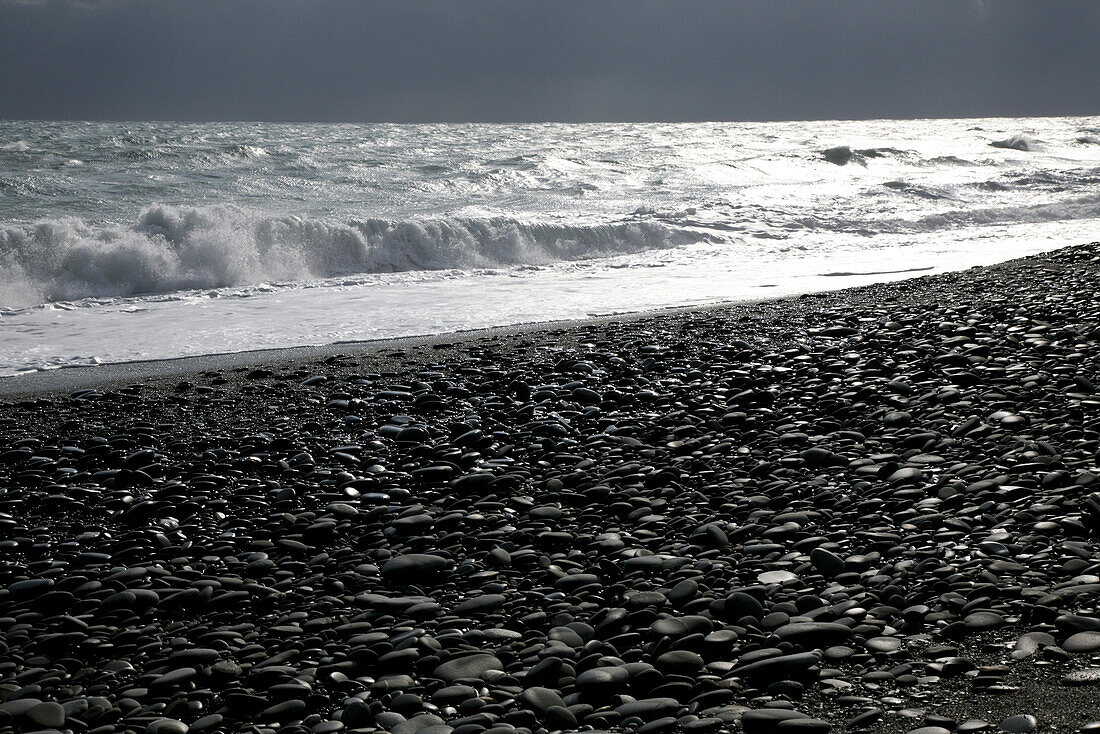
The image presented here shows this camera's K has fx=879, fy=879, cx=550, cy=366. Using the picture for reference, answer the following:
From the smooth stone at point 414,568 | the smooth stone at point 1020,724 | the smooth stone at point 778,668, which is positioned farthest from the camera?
the smooth stone at point 414,568

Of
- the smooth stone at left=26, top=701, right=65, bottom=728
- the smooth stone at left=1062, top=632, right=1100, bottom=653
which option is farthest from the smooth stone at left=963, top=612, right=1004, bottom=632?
the smooth stone at left=26, top=701, right=65, bottom=728

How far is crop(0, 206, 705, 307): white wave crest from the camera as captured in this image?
10.7 metres

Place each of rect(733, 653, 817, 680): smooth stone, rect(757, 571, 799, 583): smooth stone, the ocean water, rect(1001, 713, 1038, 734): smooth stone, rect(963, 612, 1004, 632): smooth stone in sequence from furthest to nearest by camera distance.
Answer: the ocean water
rect(757, 571, 799, 583): smooth stone
rect(963, 612, 1004, 632): smooth stone
rect(733, 653, 817, 680): smooth stone
rect(1001, 713, 1038, 734): smooth stone

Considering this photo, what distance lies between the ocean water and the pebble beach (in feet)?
9.32

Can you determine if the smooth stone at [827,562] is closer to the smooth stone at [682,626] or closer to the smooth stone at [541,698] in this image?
the smooth stone at [682,626]

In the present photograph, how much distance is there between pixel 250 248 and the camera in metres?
11.9

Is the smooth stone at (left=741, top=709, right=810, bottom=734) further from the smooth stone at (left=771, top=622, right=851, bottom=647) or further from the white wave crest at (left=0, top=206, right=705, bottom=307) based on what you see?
the white wave crest at (left=0, top=206, right=705, bottom=307)

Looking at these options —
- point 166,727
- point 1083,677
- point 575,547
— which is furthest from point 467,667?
point 1083,677

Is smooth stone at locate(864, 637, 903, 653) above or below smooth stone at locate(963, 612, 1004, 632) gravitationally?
below

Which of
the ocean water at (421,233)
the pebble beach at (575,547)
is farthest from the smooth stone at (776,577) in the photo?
the ocean water at (421,233)

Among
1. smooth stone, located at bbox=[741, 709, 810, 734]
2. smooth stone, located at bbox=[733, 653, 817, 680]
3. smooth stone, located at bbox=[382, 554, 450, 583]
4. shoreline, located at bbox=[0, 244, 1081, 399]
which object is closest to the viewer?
smooth stone, located at bbox=[741, 709, 810, 734]

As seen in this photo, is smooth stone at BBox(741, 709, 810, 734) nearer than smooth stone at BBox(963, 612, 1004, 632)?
Yes

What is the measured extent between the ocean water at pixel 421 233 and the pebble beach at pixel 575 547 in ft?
9.32

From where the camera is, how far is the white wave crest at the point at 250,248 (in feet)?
35.1
